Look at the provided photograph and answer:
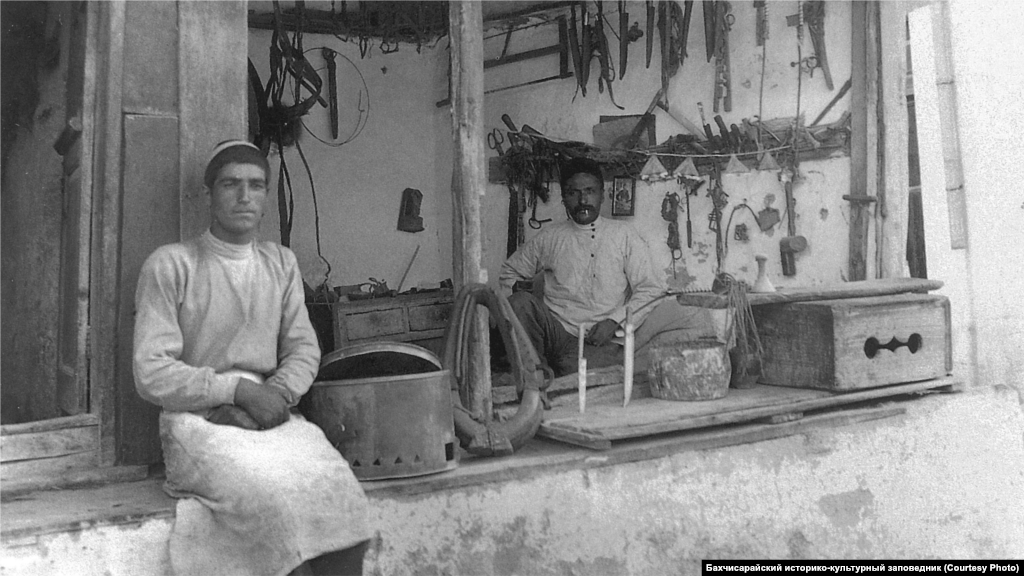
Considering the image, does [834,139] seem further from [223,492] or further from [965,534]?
[223,492]

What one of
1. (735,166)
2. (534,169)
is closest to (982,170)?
(735,166)

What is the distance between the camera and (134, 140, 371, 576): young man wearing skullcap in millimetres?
3027

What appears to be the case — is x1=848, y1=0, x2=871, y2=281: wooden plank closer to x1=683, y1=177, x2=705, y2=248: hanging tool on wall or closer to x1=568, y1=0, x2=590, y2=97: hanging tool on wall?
x1=683, y1=177, x2=705, y2=248: hanging tool on wall

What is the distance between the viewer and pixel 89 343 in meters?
3.79

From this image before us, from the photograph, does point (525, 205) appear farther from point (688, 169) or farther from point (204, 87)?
point (204, 87)

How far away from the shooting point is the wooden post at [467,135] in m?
4.36

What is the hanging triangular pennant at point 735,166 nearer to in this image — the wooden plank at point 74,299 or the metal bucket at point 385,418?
the metal bucket at point 385,418

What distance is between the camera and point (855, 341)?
5.09m

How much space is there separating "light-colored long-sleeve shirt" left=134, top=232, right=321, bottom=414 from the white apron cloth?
0.50 feet

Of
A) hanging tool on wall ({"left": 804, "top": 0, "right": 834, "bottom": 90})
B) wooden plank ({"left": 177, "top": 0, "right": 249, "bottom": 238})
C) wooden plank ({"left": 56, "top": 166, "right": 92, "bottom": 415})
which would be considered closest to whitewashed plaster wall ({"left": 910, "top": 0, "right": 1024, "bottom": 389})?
hanging tool on wall ({"left": 804, "top": 0, "right": 834, "bottom": 90})

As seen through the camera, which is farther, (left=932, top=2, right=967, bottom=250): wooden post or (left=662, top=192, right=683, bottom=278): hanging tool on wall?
(left=662, top=192, right=683, bottom=278): hanging tool on wall

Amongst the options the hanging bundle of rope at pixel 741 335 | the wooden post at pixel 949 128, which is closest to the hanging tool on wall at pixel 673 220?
the hanging bundle of rope at pixel 741 335

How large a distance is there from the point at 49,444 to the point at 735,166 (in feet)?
15.6

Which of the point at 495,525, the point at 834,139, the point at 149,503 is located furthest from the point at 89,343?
the point at 834,139
